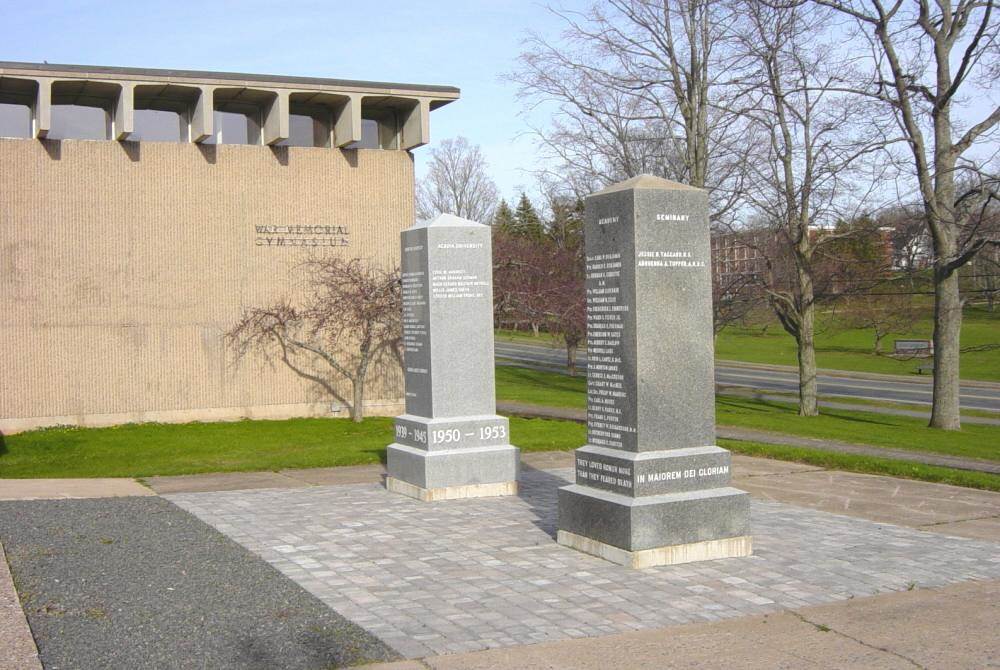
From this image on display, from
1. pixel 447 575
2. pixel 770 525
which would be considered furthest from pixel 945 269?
pixel 447 575

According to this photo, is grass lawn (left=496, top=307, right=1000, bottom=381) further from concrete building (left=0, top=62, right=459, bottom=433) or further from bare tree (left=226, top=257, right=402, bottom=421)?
→ concrete building (left=0, top=62, right=459, bottom=433)

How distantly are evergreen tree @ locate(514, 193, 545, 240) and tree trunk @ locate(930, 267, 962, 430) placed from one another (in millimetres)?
29362

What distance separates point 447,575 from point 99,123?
53.5 feet

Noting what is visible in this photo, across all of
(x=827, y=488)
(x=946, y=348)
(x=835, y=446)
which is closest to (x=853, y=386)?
(x=946, y=348)

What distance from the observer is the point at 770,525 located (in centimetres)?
966

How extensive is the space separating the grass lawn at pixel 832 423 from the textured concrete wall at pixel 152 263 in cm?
991

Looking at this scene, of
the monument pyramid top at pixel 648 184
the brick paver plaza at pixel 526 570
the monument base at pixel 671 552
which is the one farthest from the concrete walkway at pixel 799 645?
the monument pyramid top at pixel 648 184

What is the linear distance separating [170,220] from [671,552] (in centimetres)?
1585

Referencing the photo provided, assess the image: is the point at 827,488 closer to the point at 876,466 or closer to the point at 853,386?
the point at 876,466

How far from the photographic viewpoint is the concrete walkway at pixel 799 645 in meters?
5.59

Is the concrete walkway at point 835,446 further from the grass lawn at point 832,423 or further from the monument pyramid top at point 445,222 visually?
the monument pyramid top at point 445,222

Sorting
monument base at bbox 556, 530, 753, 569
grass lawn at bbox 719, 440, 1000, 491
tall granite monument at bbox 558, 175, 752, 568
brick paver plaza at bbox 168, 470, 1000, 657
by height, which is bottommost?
grass lawn at bbox 719, 440, 1000, 491

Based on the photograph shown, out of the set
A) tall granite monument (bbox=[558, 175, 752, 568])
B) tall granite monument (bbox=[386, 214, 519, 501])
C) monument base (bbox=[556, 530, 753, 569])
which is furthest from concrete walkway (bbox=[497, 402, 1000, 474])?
tall granite monument (bbox=[558, 175, 752, 568])

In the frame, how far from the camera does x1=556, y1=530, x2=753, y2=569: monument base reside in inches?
310
